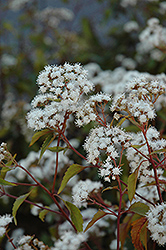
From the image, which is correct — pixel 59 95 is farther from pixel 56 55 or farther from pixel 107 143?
pixel 56 55

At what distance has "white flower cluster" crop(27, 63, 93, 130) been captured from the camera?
645 millimetres

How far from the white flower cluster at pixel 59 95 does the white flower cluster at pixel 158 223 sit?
0.91 ft

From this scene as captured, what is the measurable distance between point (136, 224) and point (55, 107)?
0.32m

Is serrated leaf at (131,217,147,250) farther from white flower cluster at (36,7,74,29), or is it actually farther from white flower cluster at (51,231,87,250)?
white flower cluster at (36,7,74,29)

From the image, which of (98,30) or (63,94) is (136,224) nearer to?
(63,94)

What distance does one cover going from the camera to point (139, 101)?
0.64m

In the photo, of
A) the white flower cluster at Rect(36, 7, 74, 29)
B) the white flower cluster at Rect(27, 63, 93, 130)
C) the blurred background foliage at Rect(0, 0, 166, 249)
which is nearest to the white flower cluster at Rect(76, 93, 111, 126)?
the white flower cluster at Rect(27, 63, 93, 130)

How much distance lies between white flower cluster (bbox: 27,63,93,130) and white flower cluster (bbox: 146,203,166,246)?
0.91 feet

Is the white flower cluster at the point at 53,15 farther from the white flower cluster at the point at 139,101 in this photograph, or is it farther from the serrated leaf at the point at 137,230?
the serrated leaf at the point at 137,230

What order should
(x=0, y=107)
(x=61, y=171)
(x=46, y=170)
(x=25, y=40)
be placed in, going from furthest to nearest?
1. (x=25, y=40)
2. (x=0, y=107)
3. (x=46, y=170)
4. (x=61, y=171)

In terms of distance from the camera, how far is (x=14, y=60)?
266 centimetres

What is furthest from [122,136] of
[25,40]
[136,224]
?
[25,40]

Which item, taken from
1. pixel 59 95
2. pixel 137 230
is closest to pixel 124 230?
pixel 137 230

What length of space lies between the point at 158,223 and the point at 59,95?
0.35 m
